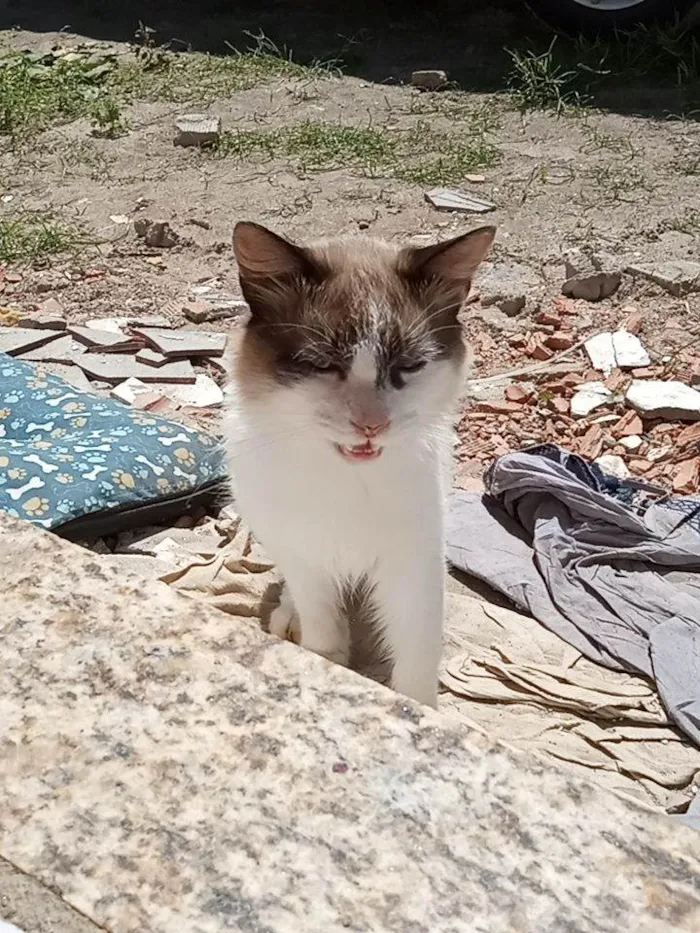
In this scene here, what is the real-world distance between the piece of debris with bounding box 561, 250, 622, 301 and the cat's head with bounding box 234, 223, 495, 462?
2595mm

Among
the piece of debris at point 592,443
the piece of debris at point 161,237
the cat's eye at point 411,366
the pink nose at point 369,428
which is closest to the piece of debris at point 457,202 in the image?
the piece of debris at point 161,237

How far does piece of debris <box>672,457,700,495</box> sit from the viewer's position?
3.62 metres

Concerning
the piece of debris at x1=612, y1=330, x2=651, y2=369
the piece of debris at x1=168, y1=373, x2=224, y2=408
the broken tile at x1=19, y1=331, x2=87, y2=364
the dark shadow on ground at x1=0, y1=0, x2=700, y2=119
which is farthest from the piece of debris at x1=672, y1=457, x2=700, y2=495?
the dark shadow on ground at x1=0, y1=0, x2=700, y2=119

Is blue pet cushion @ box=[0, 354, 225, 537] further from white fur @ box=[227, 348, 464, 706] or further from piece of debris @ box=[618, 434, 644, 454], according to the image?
piece of debris @ box=[618, 434, 644, 454]

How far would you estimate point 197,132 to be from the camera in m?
6.55

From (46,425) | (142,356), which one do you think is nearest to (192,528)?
(46,425)

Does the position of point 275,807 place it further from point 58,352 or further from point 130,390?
point 58,352

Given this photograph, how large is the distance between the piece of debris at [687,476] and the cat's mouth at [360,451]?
71.5 inches

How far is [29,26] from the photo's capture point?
8656mm

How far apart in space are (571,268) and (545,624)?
2299 millimetres

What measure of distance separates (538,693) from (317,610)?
2.10 ft

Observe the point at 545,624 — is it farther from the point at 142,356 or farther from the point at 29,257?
the point at 29,257

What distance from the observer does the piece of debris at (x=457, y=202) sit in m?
5.57

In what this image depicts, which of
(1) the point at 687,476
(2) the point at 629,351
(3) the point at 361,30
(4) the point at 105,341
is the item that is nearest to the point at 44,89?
(3) the point at 361,30
